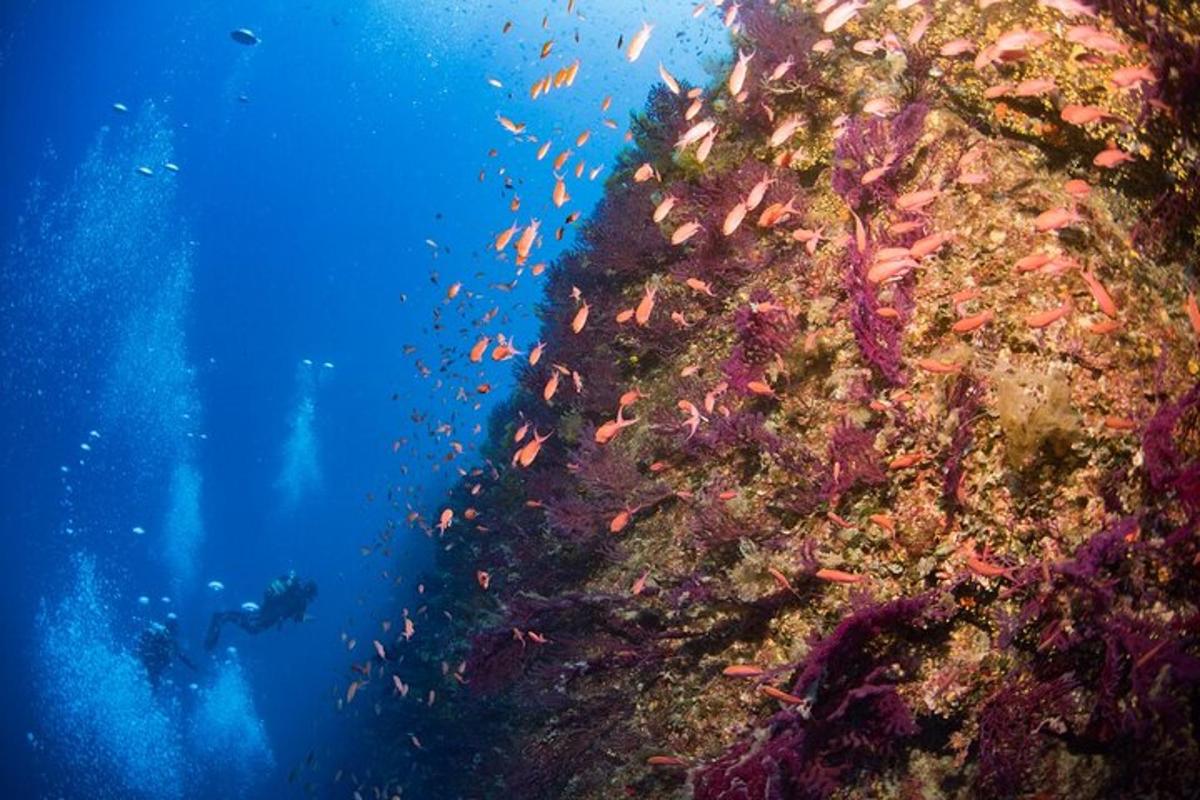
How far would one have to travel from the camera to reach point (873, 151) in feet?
15.3

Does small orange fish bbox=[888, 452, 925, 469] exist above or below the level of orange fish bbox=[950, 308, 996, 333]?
below

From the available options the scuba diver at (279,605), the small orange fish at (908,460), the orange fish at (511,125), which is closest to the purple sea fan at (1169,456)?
→ the small orange fish at (908,460)

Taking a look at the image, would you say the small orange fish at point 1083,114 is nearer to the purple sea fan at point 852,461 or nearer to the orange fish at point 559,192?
the purple sea fan at point 852,461

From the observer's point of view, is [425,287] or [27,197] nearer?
[27,197]

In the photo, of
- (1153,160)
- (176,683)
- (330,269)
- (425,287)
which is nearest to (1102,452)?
(1153,160)

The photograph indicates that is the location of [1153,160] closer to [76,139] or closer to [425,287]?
[76,139]

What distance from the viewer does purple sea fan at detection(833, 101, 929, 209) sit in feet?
14.8

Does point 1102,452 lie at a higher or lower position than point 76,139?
higher

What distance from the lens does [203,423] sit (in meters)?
71.3

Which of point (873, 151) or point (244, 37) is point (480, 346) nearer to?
point (873, 151)

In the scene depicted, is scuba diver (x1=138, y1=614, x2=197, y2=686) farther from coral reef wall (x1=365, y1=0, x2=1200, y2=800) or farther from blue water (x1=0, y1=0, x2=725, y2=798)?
coral reef wall (x1=365, y1=0, x2=1200, y2=800)

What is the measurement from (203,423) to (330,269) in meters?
41.2

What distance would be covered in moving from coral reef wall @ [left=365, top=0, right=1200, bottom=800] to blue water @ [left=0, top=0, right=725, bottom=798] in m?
3.33

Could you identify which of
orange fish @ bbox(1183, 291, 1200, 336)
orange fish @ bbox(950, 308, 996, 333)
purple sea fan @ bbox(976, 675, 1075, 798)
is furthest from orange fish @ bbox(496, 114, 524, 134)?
purple sea fan @ bbox(976, 675, 1075, 798)
